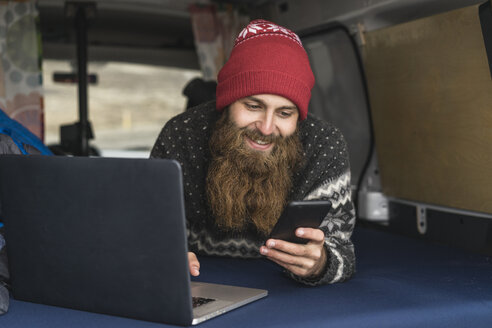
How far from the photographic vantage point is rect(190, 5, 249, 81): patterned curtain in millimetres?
3334

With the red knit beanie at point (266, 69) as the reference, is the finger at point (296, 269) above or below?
below

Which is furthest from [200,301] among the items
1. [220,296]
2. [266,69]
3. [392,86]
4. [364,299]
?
[392,86]

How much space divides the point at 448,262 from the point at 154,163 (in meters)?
1.13

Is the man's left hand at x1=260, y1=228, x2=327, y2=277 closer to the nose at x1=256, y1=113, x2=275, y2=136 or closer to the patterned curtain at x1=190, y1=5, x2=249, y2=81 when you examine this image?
the nose at x1=256, y1=113, x2=275, y2=136

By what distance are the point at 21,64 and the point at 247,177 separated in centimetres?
195

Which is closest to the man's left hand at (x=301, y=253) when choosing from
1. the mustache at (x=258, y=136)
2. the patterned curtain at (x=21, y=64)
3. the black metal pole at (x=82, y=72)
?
the mustache at (x=258, y=136)

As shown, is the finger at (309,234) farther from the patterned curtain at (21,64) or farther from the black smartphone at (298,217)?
the patterned curtain at (21,64)

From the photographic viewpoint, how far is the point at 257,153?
164cm

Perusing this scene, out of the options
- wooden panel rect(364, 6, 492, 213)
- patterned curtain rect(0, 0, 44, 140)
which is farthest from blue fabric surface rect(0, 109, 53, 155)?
wooden panel rect(364, 6, 492, 213)

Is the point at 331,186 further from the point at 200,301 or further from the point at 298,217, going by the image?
the point at 200,301

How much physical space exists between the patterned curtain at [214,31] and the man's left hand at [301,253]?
2.27 m

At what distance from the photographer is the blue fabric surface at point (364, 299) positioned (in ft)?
3.62

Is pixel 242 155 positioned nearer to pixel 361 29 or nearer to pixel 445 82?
pixel 445 82

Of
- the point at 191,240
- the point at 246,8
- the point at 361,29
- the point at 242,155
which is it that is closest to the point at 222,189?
the point at 242,155
